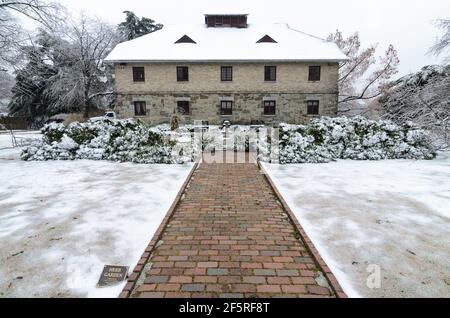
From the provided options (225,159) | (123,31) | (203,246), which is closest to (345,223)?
(203,246)

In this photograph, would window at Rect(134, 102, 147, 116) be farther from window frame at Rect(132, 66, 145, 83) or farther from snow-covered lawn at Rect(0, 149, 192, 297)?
snow-covered lawn at Rect(0, 149, 192, 297)

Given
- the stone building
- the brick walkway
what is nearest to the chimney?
the stone building

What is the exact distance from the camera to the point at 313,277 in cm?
378

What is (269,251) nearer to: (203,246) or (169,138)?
(203,246)

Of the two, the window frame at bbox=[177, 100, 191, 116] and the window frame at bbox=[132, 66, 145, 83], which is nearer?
the window frame at bbox=[132, 66, 145, 83]

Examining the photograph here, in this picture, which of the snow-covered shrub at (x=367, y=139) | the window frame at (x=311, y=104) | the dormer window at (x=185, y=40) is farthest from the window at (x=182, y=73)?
the snow-covered shrub at (x=367, y=139)

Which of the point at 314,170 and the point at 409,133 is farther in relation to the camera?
the point at 409,133

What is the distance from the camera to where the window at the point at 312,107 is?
23984 millimetres

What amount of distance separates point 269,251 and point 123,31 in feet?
123

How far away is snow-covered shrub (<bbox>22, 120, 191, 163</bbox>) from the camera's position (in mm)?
11398

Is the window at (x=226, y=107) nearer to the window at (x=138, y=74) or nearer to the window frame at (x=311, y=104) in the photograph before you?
the window frame at (x=311, y=104)

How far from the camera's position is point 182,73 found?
2359 cm

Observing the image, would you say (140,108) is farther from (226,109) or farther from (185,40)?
(226,109)

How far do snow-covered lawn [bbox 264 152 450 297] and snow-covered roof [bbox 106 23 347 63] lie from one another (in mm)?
15617
